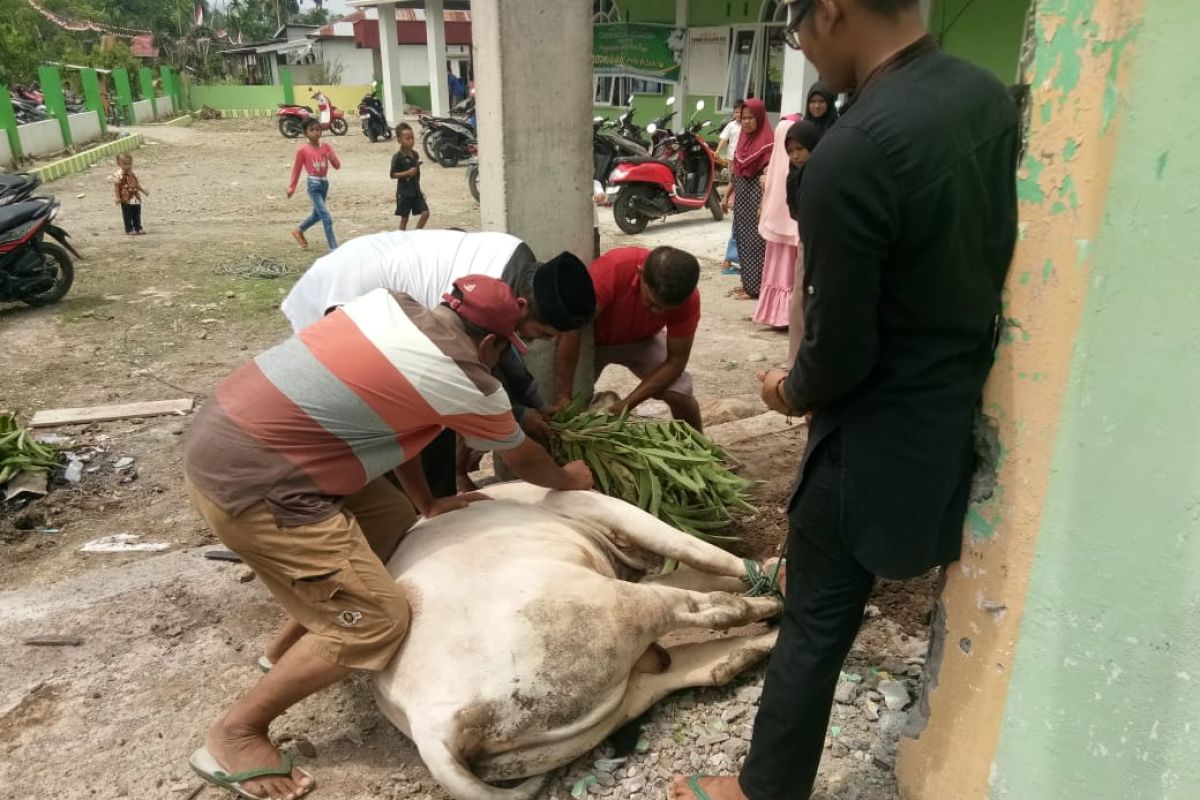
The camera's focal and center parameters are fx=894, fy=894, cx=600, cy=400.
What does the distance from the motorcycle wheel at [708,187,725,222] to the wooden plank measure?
26.7 ft

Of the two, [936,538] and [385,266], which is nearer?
[936,538]

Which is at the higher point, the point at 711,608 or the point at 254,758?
the point at 711,608

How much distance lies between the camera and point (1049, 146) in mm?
1765

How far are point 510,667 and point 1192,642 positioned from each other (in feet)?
5.05

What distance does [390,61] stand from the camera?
86.6ft

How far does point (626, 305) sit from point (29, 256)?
673 cm

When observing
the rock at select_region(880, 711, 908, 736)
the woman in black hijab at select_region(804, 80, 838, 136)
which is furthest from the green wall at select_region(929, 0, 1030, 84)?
the rock at select_region(880, 711, 908, 736)

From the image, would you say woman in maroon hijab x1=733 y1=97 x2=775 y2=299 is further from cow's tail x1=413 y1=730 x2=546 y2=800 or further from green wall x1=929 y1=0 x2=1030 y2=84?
cow's tail x1=413 y1=730 x2=546 y2=800

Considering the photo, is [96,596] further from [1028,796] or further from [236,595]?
[1028,796]

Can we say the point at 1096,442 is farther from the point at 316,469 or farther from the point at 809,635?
the point at 316,469

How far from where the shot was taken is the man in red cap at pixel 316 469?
2449mm

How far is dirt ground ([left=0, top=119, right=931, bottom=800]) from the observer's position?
270 cm

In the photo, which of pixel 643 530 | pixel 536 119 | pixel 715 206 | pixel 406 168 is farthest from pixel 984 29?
pixel 643 530

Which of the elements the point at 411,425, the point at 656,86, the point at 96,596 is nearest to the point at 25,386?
the point at 96,596
